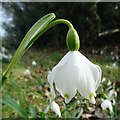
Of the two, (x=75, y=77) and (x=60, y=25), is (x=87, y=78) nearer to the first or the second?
(x=75, y=77)

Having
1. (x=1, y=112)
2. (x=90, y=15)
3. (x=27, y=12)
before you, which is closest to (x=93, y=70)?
(x=1, y=112)

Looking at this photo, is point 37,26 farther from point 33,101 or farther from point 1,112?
point 33,101

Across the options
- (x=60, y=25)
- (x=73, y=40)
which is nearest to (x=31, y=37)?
(x=73, y=40)

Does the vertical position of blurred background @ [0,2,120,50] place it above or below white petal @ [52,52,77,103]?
above

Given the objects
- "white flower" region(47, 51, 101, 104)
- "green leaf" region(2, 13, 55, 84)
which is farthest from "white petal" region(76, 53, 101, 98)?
"green leaf" region(2, 13, 55, 84)

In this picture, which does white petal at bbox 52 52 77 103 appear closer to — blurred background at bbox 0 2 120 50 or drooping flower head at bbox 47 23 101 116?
drooping flower head at bbox 47 23 101 116

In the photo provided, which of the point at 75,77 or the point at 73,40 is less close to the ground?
the point at 73,40

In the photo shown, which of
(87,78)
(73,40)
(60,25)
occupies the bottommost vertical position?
(87,78)

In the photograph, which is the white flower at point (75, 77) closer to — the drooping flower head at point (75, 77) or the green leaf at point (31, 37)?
the drooping flower head at point (75, 77)
